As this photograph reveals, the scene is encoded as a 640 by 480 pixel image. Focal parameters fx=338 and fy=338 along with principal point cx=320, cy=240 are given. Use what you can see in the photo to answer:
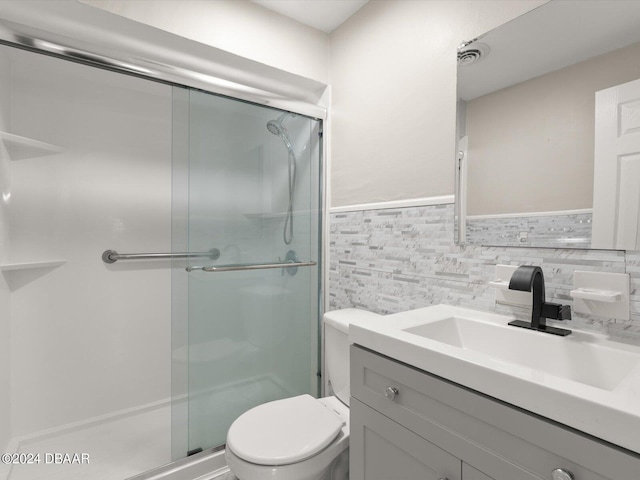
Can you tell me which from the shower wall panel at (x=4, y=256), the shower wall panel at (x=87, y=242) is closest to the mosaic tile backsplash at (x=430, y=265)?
the shower wall panel at (x=87, y=242)

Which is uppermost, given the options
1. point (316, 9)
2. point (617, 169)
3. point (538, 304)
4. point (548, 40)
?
point (316, 9)

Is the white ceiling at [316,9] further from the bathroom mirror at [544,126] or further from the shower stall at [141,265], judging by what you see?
the bathroom mirror at [544,126]

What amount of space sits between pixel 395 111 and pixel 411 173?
0.31 metres

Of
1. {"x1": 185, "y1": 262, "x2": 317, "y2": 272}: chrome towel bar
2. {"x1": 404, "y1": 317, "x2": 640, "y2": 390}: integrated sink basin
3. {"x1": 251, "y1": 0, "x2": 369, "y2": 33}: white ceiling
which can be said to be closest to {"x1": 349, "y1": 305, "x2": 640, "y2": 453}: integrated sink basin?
{"x1": 404, "y1": 317, "x2": 640, "y2": 390}: integrated sink basin

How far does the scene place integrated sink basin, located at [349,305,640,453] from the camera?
55 centimetres

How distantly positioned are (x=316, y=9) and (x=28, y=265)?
6.22 feet

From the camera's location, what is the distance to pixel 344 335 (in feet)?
4.79

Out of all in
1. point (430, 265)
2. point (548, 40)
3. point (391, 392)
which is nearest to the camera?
point (391, 392)

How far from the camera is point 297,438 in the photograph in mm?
1163

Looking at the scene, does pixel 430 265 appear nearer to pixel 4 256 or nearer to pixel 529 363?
pixel 529 363

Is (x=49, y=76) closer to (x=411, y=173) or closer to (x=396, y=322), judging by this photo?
(x=411, y=173)

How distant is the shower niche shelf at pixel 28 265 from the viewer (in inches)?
59.6

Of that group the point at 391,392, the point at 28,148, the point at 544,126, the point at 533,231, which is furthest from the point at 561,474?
the point at 28,148

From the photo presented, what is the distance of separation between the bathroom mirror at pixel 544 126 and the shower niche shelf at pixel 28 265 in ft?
6.36
